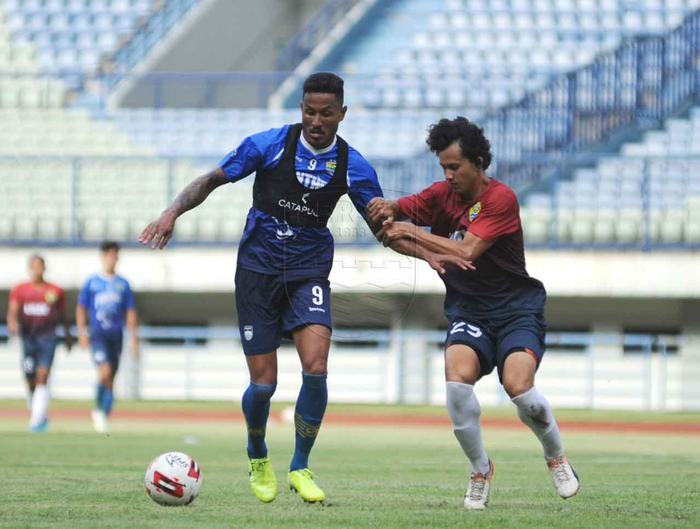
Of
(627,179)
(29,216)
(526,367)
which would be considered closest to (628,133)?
(627,179)

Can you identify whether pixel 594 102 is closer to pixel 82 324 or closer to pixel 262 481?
pixel 82 324

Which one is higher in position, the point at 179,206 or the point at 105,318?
the point at 179,206

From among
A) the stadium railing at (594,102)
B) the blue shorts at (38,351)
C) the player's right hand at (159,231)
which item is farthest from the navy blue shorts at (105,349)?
the player's right hand at (159,231)

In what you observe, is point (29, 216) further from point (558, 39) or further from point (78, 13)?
point (558, 39)

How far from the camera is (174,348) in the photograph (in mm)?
24562

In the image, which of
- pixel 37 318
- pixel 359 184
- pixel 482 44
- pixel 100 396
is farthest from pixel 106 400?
pixel 482 44

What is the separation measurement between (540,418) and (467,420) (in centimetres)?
42

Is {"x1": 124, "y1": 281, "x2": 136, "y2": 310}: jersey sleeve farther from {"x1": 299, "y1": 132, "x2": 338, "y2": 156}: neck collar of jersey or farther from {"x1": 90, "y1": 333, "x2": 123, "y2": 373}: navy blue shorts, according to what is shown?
{"x1": 299, "y1": 132, "x2": 338, "y2": 156}: neck collar of jersey

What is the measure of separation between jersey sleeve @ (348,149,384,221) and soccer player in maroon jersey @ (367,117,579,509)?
0.63ft

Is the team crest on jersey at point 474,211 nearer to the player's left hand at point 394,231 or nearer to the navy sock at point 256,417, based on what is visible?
the player's left hand at point 394,231

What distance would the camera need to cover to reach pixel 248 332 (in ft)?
24.8

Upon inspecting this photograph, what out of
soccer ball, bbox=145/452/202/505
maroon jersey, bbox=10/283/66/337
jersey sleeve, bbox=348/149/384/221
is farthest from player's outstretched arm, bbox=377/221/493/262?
maroon jersey, bbox=10/283/66/337

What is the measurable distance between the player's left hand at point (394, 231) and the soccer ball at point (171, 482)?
170 centimetres

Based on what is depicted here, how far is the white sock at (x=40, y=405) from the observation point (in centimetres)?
1589
